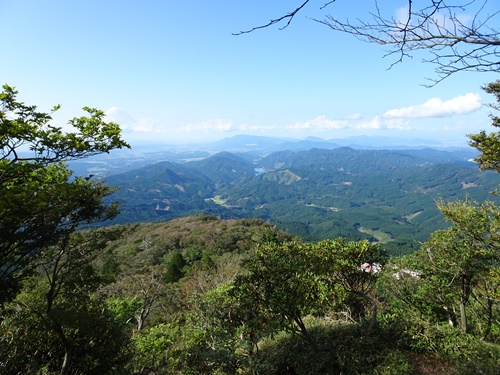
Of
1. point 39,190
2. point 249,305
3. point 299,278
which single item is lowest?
point 249,305

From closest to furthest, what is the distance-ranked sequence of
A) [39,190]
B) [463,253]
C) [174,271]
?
1. [39,190]
2. [463,253]
3. [174,271]

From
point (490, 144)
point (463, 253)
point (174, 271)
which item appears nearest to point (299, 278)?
point (463, 253)

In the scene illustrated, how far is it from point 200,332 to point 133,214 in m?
161

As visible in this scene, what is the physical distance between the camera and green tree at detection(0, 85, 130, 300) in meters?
4.87

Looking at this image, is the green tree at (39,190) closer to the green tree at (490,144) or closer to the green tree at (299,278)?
the green tree at (299,278)

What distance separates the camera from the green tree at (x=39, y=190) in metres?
4.87

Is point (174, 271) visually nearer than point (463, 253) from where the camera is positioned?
No

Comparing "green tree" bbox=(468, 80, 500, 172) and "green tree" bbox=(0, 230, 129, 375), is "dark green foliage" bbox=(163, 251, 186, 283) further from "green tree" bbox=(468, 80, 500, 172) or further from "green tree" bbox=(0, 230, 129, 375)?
"green tree" bbox=(468, 80, 500, 172)

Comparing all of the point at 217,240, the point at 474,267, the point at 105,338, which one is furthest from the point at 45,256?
the point at 217,240

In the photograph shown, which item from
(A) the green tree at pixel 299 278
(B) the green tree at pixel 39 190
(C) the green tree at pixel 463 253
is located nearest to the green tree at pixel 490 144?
(C) the green tree at pixel 463 253

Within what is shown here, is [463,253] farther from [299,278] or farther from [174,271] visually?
[174,271]

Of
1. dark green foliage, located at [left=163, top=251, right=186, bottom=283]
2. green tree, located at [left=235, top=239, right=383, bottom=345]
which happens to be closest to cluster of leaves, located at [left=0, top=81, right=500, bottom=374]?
green tree, located at [left=235, top=239, right=383, bottom=345]

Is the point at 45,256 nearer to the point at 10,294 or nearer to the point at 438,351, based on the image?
the point at 10,294

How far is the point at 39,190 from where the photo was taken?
5.11 m
